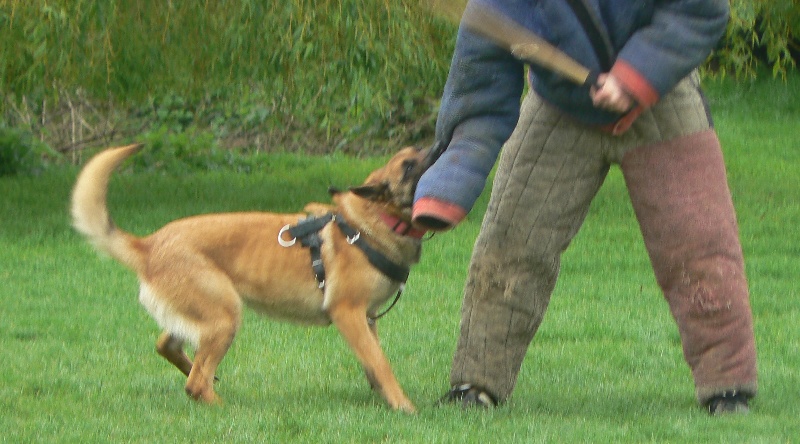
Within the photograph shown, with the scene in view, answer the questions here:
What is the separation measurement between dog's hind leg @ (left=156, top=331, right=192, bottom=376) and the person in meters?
1.29

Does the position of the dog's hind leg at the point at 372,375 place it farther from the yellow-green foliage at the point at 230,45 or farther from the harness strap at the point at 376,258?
the yellow-green foliage at the point at 230,45

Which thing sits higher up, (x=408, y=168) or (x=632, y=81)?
(x=632, y=81)

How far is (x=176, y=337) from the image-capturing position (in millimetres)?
5336

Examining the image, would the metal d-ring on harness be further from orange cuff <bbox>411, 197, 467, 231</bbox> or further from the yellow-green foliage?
the yellow-green foliage

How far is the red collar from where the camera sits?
528 centimetres

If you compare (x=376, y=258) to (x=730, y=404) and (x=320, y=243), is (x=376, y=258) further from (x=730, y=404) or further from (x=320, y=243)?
(x=730, y=404)

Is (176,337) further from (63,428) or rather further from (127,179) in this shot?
(127,179)

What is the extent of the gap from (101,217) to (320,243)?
96 centimetres

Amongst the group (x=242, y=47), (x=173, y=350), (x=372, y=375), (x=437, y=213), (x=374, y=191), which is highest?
(x=437, y=213)

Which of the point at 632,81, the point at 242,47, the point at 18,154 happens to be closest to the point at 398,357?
the point at 632,81

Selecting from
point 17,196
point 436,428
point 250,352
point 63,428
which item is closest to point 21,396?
point 63,428

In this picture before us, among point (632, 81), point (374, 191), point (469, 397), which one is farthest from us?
point (374, 191)

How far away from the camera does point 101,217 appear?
534cm

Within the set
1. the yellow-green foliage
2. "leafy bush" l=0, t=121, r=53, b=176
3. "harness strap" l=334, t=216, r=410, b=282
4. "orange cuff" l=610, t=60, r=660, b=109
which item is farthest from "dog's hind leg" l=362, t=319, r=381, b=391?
"leafy bush" l=0, t=121, r=53, b=176
